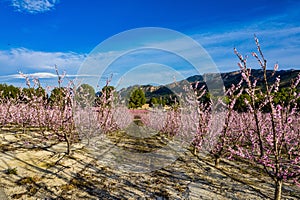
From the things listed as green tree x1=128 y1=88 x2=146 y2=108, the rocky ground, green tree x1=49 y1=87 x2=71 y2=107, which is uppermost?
green tree x1=49 y1=87 x2=71 y2=107

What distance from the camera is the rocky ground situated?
5.71m

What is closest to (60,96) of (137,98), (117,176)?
(117,176)

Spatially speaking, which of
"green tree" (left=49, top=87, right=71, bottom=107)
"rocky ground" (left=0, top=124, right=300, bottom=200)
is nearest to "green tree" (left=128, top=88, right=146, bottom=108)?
"rocky ground" (left=0, top=124, right=300, bottom=200)

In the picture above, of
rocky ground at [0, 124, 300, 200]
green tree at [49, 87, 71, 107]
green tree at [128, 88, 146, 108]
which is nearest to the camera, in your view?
rocky ground at [0, 124, 300, 200]

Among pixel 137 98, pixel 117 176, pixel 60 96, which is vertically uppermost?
pixel 60 96

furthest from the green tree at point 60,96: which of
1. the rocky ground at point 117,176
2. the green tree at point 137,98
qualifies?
the green tree at point 137,98

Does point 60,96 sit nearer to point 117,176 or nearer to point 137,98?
point 117,176

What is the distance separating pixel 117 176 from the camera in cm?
715

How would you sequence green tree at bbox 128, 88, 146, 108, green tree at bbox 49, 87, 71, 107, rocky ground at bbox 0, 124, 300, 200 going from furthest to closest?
1. green tree at bbox 128, 88, 146, 108
2. green tree at bbox 49, 87, 71, 107
3. rocky ground at bbox 0, 124, 300, 200

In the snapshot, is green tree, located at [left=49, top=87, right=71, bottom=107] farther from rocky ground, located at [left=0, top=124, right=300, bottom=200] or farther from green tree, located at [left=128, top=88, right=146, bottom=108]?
green tree, located at [left=128, top=88, right=146, bottom=108]

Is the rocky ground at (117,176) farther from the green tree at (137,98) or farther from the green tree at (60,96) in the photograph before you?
the green tree at (137,98)


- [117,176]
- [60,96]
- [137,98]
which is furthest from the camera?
[137,98]

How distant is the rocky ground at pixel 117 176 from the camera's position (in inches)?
225

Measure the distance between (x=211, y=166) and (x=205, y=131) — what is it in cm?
158
